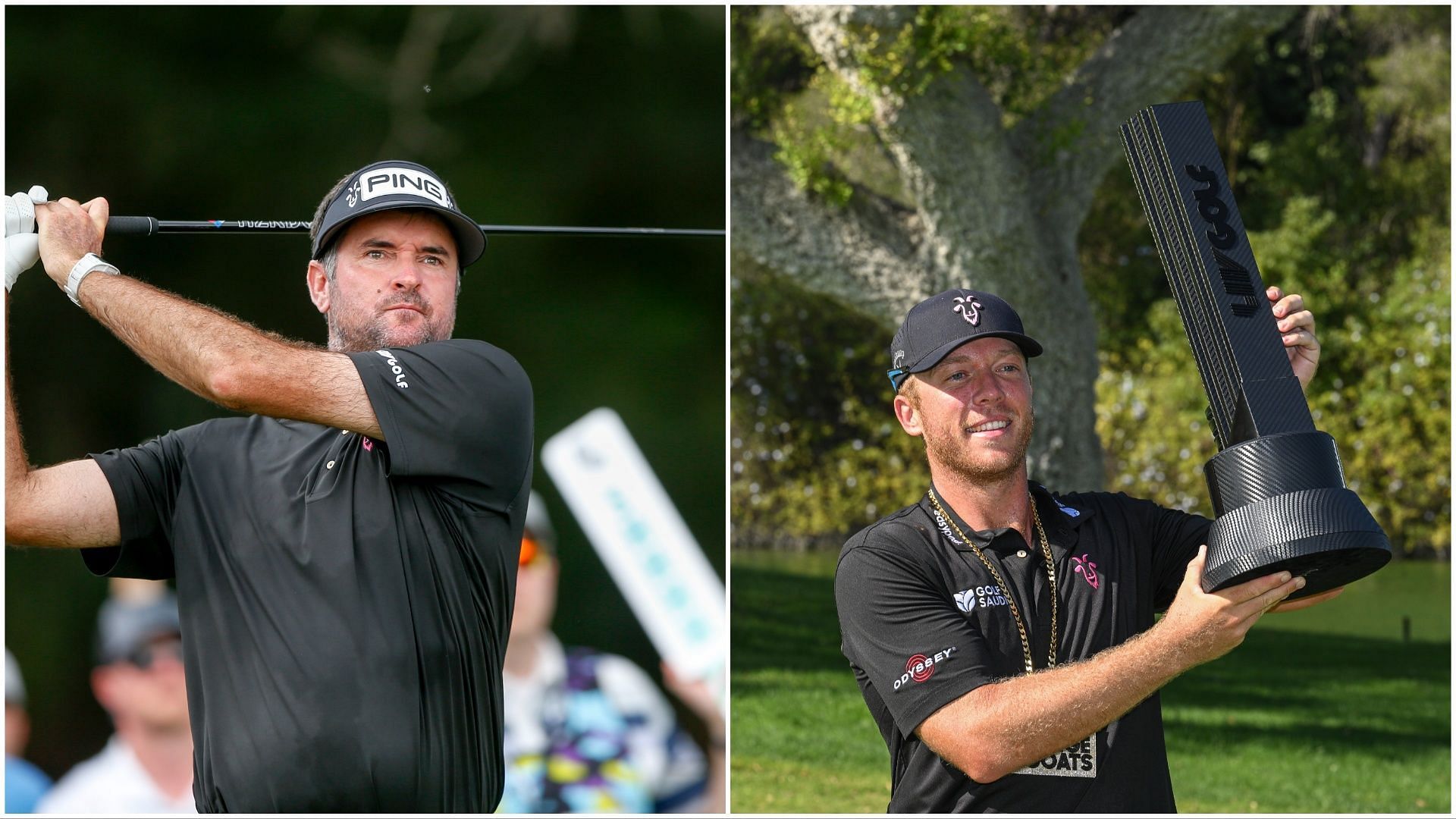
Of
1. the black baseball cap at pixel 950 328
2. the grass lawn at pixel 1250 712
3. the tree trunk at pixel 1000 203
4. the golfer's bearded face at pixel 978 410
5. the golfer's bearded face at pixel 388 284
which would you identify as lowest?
the grass lawn at pixel 1250 712

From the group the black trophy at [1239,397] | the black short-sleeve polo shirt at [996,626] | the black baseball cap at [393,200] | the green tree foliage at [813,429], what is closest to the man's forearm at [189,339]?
the black baseball cap at [393,200]

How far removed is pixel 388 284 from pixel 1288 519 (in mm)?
1317

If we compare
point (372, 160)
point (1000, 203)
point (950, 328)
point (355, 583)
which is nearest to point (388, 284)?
point (355, 583)

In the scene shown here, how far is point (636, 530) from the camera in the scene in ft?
13.8

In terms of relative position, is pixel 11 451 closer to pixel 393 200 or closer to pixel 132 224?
pixel 132 224

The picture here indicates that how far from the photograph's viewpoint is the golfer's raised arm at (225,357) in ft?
6.15

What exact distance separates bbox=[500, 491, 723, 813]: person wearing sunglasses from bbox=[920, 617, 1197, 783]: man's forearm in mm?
2365

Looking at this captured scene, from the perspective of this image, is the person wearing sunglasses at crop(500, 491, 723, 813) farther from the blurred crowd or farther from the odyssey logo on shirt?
the odyssey logo on shirt

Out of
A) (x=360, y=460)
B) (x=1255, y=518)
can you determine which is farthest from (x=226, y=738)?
(x=1255, y=518)

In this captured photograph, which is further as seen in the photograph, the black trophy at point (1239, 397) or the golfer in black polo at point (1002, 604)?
the golfer in black polo at point (1002, 604)

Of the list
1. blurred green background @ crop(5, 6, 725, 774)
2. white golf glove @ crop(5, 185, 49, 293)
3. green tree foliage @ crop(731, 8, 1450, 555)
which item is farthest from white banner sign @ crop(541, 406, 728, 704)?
green tree foliage @ crop(731, 8, 1450, 555)

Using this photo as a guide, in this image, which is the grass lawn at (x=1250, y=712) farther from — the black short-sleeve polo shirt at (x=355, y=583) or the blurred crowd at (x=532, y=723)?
the black short-sleeve polo shirt at (x=355, y=583)

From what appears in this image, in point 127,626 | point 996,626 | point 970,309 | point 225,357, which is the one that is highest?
point 970,309

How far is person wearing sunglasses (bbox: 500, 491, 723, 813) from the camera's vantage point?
163 inches
